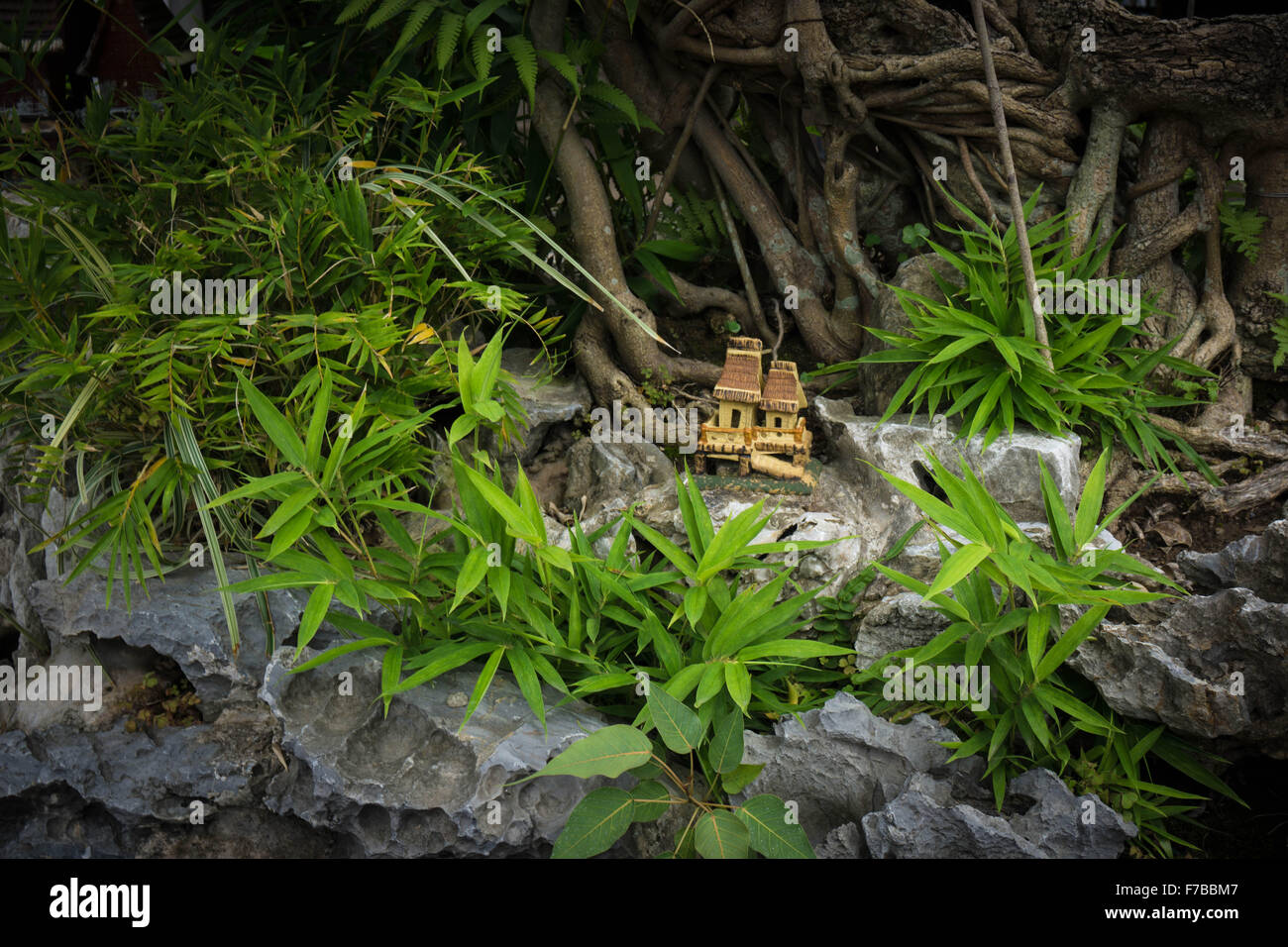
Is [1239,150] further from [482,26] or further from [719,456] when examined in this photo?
[482,26]

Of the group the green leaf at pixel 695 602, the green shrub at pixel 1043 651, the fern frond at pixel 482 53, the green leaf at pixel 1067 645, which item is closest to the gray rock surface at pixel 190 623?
the green leaf at pixel 695 602

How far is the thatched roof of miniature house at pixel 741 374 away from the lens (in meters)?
4.09

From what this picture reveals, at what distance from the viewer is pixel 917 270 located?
4473mm

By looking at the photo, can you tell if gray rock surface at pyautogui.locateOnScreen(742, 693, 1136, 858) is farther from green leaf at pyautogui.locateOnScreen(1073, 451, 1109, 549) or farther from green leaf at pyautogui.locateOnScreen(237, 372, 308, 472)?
green leaf at pyautogui.locateOnScreen(237, 372, 308, 472)

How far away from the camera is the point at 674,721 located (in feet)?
9.18

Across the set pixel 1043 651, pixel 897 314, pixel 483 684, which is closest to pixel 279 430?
pixel 483 684

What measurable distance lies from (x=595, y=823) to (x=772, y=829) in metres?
0.51

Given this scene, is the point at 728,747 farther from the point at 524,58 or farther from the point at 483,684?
the point at 524,58

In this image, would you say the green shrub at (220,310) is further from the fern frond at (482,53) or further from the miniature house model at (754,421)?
the miniature house model at (754,421)

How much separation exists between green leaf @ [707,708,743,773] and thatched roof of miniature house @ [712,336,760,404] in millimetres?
1569

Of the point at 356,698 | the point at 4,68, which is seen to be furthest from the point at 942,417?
the point at 4,68

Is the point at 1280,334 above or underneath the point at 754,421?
above

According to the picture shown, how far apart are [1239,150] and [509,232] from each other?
3.33 metres

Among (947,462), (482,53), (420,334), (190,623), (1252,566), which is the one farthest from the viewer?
(482,53)
